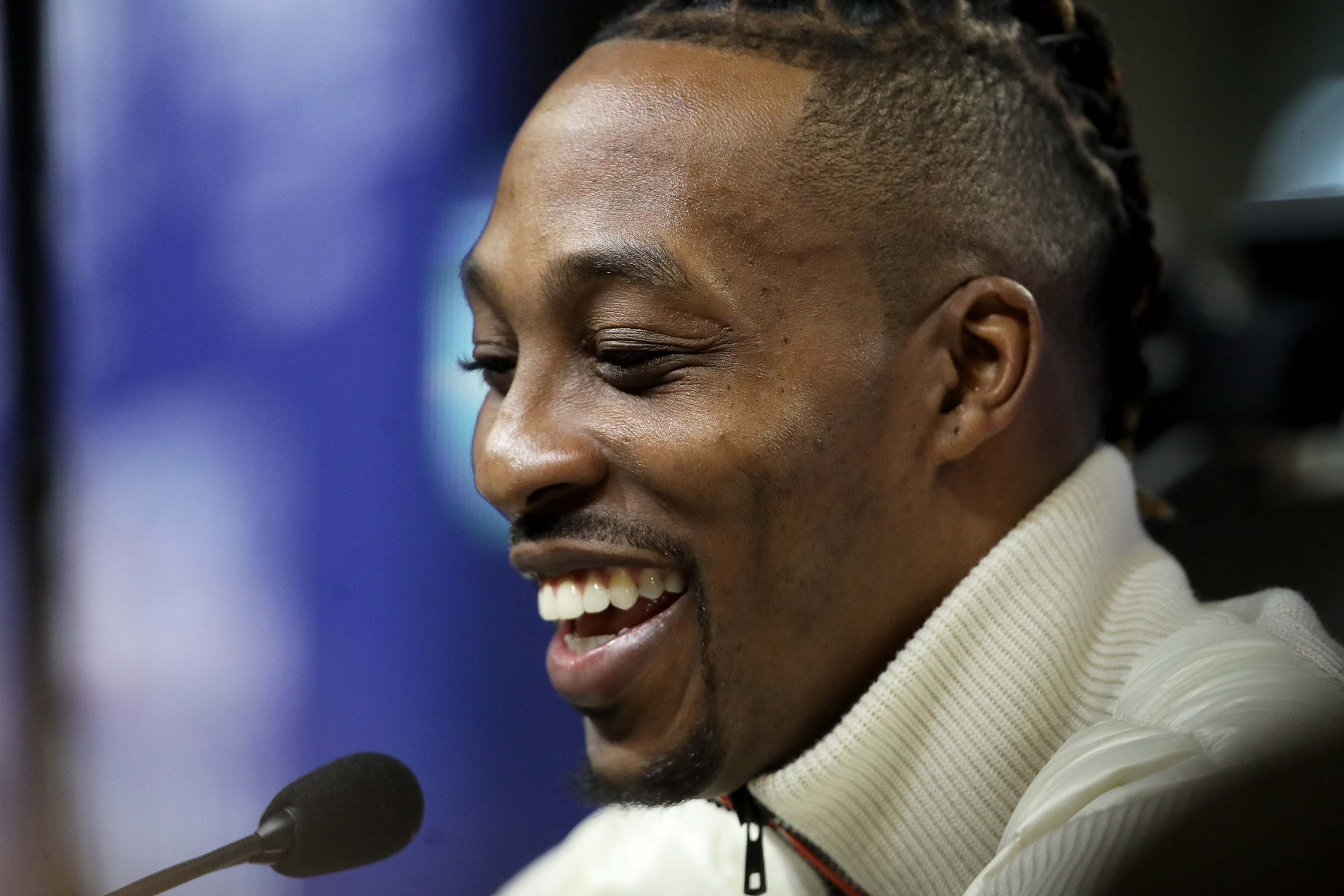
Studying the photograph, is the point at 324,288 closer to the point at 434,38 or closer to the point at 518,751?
the point at 434,38

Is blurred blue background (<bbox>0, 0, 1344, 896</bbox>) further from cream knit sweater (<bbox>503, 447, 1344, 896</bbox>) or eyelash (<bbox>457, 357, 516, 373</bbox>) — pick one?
cream knit sweater (<bbox>503, 447, 1344, 896</bbox>)

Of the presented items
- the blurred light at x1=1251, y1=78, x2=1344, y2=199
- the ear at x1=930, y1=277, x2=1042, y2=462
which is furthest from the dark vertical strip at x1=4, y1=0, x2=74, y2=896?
the blurred light at x1=1251, y1=78, x2=1344, y2=199

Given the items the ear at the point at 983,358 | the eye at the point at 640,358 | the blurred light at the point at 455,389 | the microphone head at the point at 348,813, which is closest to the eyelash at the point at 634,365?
the eye at the point at 640,358

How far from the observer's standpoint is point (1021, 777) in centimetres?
98

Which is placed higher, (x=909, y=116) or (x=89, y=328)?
(x=909, y=116)

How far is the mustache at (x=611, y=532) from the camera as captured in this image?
3.29ft

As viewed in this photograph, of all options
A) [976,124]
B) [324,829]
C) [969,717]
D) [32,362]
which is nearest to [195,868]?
[324,829]

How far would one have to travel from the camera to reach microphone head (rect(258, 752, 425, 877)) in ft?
3.10

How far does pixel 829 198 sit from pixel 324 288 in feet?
3.10

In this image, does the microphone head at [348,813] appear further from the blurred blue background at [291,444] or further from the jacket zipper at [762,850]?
the jacket zipper at [762,850]

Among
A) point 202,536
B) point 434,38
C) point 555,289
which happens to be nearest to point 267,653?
point 202,536

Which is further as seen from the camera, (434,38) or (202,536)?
(434,38)

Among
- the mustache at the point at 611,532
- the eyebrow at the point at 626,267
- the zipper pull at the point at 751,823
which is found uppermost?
the eyebrow at the point at 626,267

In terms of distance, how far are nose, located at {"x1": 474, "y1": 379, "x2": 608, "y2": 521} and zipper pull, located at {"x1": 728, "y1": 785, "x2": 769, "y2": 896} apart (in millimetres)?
326
